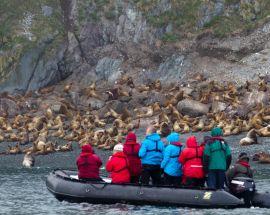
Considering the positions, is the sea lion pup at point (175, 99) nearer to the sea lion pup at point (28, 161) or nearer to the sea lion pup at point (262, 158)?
the sea lion pup at point (28, 161)

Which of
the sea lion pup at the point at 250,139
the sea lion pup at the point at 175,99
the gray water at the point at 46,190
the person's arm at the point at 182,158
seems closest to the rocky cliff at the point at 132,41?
the sea lion pup at the point at 175,99

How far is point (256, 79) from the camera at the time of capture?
165 feet

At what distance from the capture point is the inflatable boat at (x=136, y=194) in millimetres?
25422

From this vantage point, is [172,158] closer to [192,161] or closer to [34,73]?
[192,161]

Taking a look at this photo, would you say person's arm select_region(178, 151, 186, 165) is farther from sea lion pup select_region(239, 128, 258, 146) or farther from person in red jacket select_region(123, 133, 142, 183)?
sea lion pup select_region(239, 128, 258, 146)

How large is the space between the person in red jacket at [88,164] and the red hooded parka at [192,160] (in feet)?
9.07

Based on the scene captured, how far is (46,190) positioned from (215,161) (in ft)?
28.7

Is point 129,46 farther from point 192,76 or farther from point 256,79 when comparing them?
point 256,79

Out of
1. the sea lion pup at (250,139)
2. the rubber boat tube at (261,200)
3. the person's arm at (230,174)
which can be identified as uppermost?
the sea lion pup at (250,139)

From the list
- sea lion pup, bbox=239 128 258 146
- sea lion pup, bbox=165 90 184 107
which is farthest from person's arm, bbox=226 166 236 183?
sea lion pup, bbox=165 90 184 107

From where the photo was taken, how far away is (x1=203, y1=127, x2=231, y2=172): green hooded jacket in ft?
84.0

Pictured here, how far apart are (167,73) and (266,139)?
50.0ft

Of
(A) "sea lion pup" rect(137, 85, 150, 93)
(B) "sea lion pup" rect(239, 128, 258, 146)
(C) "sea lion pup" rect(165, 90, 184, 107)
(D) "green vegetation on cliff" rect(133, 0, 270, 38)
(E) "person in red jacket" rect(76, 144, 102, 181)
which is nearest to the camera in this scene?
(E) "person in red jacket" rect(76, 144, 102, 181)

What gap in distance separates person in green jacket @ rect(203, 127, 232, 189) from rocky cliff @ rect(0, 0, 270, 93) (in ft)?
89.2
